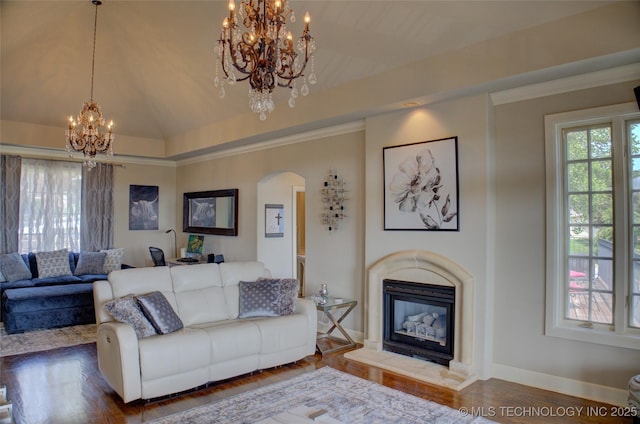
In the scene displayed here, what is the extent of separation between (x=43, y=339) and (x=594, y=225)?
6208 mm

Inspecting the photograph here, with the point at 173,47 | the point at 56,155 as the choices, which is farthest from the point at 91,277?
the point at 173,47

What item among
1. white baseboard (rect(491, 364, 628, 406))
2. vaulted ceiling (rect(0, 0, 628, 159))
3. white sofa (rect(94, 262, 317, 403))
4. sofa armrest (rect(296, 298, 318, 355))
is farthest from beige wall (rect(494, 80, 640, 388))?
white sofa (rect(94, 262, 317, 403))

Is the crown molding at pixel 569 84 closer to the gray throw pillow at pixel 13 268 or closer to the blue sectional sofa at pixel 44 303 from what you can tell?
the blue sectional sofa at pixel 44 303

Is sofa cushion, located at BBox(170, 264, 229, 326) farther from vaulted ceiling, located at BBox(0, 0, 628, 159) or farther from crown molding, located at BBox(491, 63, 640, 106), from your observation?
crown molding, located at BBox(491, 63, 640, 106)

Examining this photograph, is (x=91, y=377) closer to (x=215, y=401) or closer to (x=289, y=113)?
(x=215, y=401)

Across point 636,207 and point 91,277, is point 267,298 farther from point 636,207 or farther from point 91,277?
point 91,277

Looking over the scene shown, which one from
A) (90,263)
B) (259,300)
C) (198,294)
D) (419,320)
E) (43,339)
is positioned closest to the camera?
(198,294)

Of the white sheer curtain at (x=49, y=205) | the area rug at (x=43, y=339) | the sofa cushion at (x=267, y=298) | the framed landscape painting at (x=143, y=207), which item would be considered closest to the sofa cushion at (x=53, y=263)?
the white sheer curtain at (x=49, y=205)

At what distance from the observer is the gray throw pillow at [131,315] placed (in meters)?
3.65

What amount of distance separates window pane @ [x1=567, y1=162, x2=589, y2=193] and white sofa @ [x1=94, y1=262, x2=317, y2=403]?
2796mm

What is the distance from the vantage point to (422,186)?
4.50m

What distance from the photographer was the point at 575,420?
125 inches

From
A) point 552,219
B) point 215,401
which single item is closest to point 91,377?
point 215,401

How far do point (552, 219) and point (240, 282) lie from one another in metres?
3.19
